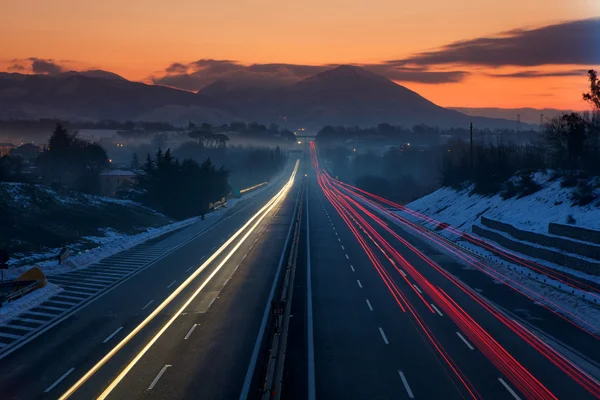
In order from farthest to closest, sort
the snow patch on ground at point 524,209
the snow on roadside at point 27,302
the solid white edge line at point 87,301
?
the snow patch on ground at point 524,209
the snow on roadside at point 27,302
the solid white edge line at point 87,301

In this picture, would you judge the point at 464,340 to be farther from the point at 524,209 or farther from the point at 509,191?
the point at 509,191

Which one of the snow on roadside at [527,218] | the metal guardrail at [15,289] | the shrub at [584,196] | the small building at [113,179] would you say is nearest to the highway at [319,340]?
the snow on roadside at [527,218]

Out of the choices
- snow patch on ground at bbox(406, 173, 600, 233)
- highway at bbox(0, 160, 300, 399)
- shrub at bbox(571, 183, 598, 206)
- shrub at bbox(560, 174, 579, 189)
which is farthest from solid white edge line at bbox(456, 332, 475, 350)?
shrub at bbox(560, 174, 579, 189)

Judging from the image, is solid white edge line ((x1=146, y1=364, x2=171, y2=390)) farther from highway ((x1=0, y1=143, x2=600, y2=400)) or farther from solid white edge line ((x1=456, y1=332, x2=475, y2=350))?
solid white edge line ((x1=456, y1=332, x2=475, y2=350))

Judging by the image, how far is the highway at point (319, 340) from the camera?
2033 cm

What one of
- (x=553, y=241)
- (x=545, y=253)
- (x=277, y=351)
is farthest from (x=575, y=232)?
(x=277, y=351)

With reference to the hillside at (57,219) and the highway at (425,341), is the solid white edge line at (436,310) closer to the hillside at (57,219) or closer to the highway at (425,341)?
the highway at (425,341)

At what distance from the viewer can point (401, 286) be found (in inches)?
1480

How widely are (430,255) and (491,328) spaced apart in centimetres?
2385

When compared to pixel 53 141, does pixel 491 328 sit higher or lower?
lower

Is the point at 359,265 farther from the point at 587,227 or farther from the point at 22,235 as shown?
the point at 22,235

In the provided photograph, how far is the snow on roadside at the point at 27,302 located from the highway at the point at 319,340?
2949mm

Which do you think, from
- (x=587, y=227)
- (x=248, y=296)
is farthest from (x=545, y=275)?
(x=248, y=296)

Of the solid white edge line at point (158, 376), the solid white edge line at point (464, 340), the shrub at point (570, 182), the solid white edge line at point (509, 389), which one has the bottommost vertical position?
the solid white edge line at point (464, 340)
